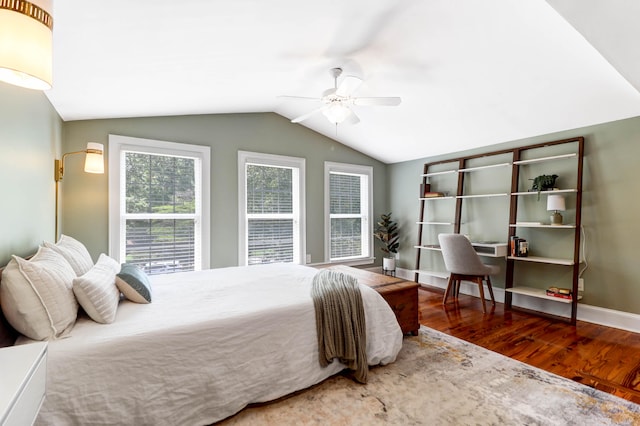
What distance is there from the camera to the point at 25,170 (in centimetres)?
196

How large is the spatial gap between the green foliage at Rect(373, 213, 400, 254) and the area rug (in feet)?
9.96

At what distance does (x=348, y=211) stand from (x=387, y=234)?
31.8 inches

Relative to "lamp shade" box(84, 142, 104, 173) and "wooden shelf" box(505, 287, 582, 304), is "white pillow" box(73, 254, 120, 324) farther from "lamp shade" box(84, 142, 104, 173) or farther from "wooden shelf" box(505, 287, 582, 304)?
"wooden shelf" box(505, 287, 582, 304)

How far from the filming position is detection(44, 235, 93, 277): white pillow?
200cm

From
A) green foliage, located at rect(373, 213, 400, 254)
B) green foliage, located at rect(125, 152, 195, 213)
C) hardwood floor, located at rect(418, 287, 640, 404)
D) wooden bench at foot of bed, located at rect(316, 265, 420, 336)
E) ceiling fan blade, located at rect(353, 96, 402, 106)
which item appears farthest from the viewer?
green foliage, located at rect(373, 213, 400, 254)

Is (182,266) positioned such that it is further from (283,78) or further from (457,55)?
(457,55)

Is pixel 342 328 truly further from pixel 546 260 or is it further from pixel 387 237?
pixel 387 237

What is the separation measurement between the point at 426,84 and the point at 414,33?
0.83 meters

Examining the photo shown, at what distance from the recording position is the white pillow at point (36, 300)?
1.40 meters

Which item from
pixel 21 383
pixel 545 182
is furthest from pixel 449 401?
pixel 545 182

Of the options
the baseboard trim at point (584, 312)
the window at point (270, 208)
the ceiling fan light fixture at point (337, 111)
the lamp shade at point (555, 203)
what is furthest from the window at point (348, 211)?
the lamp shade at point (555, 203)

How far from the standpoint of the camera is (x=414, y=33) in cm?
234

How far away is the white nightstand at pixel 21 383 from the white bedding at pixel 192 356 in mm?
489

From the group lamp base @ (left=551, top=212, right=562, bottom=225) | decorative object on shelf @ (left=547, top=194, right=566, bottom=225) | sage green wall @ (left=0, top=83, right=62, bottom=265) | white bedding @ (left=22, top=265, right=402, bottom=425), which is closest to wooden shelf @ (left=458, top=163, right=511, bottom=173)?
decorative object on shelf @ (left=547, top=194, right=566, bottom=225)
